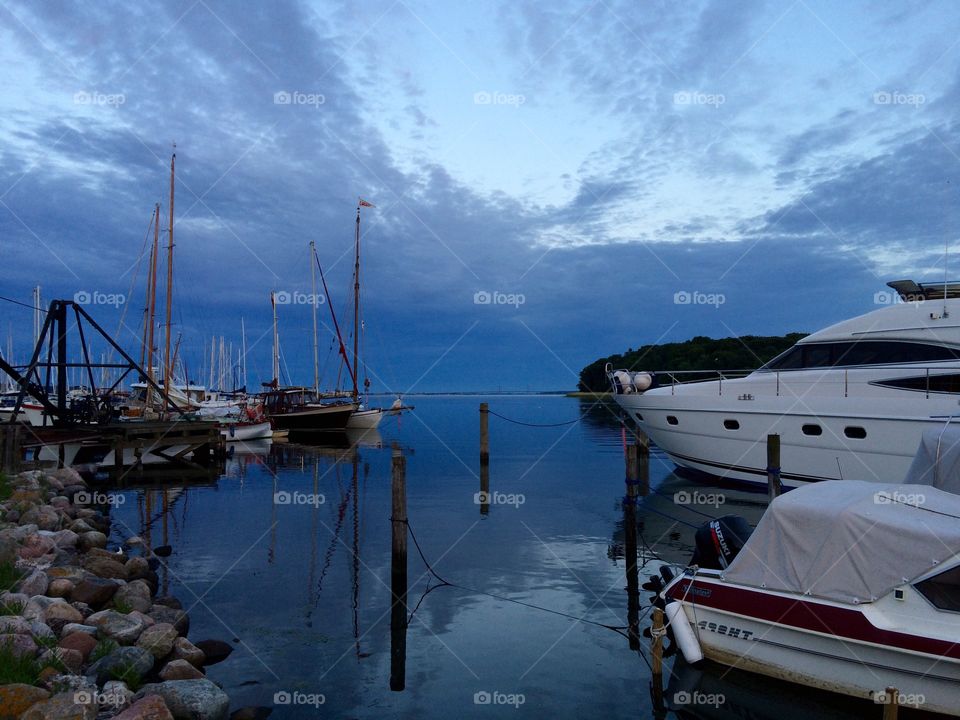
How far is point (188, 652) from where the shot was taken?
31.3 ft

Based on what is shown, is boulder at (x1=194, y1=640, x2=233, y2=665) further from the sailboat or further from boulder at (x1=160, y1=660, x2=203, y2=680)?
the sailboat

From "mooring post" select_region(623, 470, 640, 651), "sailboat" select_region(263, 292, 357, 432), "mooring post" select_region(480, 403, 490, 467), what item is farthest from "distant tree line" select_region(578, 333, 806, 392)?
"mooring post" select_region(623, 470, 640, 651)

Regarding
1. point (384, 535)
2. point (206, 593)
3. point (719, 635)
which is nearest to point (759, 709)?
point (719, 635)

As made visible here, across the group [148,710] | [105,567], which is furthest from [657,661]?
[105,567]

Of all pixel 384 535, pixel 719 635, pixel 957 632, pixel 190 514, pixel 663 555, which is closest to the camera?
pixel 957 632

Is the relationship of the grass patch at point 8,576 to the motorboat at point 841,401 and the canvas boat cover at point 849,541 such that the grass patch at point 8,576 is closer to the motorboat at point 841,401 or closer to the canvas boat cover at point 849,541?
the canvas boat cover at point 849,541

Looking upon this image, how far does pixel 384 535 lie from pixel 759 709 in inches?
461

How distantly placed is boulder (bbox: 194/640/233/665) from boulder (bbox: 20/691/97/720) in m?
3.17

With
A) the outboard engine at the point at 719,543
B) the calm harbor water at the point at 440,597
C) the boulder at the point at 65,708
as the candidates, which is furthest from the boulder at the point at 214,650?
the outboard engine at the point at 719,543

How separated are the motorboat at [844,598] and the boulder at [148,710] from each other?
261 inches

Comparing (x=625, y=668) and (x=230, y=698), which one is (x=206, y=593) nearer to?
(x=230, y=698)

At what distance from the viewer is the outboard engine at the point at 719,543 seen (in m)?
10.6

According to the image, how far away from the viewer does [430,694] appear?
9.23 meters

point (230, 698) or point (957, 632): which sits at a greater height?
point (957, 632)
